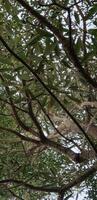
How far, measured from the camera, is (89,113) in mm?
3127

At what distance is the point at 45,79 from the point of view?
2379 millimetres

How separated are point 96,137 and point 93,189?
1193 millimetres

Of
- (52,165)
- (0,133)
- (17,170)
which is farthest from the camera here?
(52,165)

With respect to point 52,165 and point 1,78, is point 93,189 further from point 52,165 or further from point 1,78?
point 1,78

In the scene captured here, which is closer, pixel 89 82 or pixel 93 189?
pixel 89 82

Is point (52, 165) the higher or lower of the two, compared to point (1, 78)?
higher

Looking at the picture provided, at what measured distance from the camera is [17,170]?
358 cm

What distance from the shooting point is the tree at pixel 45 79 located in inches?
81.3

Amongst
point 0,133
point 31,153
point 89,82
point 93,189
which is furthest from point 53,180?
point 89,82

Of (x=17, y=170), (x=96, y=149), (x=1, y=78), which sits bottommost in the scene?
(x=96, y=149)

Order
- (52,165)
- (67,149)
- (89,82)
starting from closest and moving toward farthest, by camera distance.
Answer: (89,82) → (67,149) → (52,165)

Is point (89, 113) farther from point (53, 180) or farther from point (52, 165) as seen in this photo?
point (52, 165)

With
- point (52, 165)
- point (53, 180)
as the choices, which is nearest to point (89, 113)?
point (53, 180)

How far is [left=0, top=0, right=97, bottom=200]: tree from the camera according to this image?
2064 mm
